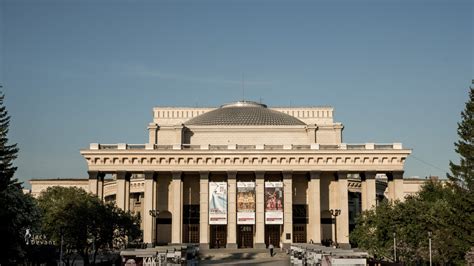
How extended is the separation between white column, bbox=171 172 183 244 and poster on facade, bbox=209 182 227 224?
430cm

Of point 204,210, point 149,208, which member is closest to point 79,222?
point 149,208

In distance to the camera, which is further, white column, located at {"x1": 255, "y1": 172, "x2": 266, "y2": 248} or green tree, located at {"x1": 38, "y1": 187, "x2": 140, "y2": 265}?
white column, located at {"x1": 255, "y1": 172, "x2": 266, "y2": 248}

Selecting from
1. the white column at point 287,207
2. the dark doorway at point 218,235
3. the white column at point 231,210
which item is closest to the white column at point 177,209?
the dark doorway at point 218,235

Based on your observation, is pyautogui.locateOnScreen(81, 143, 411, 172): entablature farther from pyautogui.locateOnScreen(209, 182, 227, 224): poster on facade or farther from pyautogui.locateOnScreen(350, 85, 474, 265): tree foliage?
pyautogui.locateOnScreen(350, 85, 474, 265): tree foliage

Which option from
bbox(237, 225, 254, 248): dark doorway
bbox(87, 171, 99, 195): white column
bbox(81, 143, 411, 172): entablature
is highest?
bbox(81, 143, 411, 172): entablature

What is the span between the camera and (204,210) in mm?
88312

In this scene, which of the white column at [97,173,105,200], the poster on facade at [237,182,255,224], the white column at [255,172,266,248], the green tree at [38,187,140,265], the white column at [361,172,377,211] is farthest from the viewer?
the white column at [97,173,105,200]

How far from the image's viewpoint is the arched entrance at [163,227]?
303 feet

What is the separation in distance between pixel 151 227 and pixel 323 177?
25041mm

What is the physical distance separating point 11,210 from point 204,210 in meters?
45.9

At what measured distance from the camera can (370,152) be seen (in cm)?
8950

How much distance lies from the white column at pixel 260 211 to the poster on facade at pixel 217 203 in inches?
174

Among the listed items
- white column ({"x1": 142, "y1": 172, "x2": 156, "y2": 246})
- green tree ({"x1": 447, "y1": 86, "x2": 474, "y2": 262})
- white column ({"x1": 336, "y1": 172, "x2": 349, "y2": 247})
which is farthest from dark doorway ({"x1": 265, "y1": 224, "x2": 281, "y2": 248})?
green tree ({"x1": 447, "y1": 86, "x2": 474, "y2": 262})

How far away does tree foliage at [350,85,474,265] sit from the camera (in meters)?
49.3
